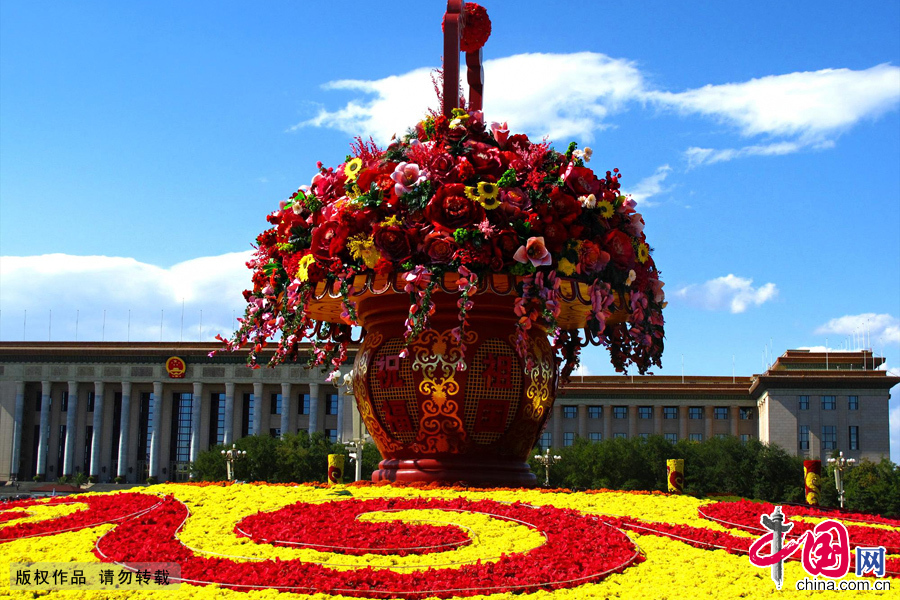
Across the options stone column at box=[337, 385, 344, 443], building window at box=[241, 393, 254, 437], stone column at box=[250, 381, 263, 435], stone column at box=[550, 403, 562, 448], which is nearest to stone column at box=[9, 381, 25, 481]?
building window at box=[241, 393, 254, 437]

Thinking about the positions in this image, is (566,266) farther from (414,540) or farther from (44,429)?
(44,429)

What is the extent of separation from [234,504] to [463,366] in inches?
79.5

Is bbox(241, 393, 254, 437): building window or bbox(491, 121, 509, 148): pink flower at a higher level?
bbox(491, 121, 509, 148): pink flower

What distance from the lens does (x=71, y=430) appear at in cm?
8250

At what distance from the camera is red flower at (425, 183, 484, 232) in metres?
8.05

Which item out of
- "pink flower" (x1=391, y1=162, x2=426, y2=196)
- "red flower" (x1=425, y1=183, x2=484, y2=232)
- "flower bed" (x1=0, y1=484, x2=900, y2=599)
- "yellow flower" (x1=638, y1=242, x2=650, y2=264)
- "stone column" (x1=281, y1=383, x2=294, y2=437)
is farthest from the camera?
"stone column" (x1=281, y1=383, x2=294, y2=437)

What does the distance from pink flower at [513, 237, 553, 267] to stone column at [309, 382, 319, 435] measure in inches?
2965

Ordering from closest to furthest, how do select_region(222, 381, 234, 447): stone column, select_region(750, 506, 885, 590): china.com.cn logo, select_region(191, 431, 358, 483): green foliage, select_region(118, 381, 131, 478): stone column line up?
select_region(750, 506, 885, 590): china.com.cn logo → select_region(191, 431, 358, 483): green foliage → select_region(118, 381, 131, 478): stone column → select_region(222, 381, 234, 447): stone column

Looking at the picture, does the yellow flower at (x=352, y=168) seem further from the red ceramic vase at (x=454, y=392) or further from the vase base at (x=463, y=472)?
the vase base at (x=463, y=472)

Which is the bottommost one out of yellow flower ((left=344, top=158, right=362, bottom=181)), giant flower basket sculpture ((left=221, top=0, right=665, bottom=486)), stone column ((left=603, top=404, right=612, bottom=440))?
stone column ((left=603, top=404, right=612, bottom=440))

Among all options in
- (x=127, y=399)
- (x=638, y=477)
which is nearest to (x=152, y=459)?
(x=127, y=399)

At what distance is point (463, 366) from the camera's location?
7941 millimetres

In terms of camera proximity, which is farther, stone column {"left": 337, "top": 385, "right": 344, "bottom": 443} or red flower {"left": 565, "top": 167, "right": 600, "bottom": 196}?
stone column {"left": 337, "top": 385, "right": 344, "bottom": 443}

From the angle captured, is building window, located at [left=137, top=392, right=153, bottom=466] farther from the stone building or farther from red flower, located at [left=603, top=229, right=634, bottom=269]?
red flower, located at [left=603, top=229, right=634, bottom=269]
